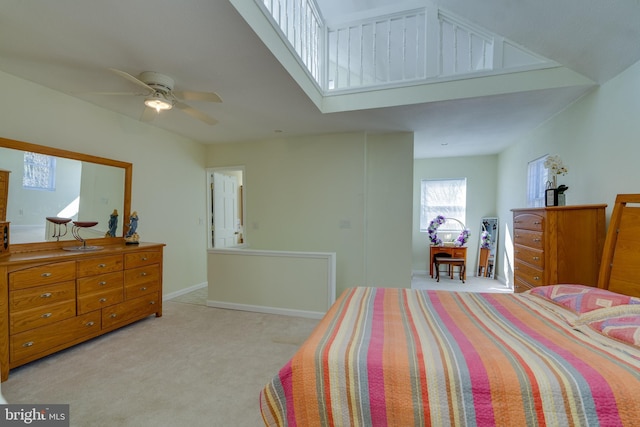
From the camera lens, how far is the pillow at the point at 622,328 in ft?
3.82

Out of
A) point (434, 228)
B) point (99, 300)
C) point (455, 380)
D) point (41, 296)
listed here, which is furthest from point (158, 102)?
point (434, 228)

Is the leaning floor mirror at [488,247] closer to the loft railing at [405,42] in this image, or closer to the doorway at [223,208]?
the loft railing at [405,42]

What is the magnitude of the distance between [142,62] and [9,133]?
58.6 inches

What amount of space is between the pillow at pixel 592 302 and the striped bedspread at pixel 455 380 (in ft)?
0.55

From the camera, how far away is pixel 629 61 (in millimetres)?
2139

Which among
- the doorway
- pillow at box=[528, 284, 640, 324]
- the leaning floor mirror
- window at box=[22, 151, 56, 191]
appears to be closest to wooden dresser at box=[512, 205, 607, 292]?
pillow at box=[528, 284, 640, 324]

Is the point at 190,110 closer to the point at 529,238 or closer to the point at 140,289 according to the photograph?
the point at 140,289

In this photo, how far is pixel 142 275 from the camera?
10.4 ft

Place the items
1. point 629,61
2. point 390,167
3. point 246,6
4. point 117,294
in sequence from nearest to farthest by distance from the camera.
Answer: point 246,6, point 629,61, point 117,294, point 390,167

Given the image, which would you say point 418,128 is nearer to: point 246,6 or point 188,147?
point 246,6

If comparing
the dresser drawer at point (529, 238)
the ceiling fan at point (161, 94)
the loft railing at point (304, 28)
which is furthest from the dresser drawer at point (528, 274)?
the ceiling fan at point (161, 94)

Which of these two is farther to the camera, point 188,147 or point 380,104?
point 188,147

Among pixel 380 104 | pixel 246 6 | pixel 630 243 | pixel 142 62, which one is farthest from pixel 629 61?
pixel 142 62

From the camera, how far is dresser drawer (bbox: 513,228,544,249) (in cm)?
240
